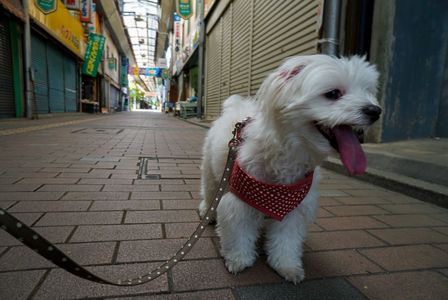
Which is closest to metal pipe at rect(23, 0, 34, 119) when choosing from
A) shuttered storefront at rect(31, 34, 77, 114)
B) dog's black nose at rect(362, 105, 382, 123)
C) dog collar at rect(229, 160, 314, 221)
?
shuttered storefront at rect(31, 34, 77, 114)

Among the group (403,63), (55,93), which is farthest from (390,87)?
(55,93)

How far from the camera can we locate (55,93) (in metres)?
15.4

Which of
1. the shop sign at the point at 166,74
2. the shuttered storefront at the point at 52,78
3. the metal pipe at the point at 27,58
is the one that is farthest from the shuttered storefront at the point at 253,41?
the shop sign at the point at 166,74

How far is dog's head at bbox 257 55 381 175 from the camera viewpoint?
1.29 meters

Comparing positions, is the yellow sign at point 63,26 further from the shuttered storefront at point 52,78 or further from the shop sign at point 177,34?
the shop sign at point 177,34

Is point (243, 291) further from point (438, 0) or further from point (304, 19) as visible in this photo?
point (304, 19)

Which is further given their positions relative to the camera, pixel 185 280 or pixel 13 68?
pixel 13 68

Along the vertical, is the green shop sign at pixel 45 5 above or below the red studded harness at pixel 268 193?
above

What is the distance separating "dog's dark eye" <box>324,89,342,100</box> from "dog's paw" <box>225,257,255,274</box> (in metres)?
0.97

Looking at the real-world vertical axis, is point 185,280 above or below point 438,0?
below

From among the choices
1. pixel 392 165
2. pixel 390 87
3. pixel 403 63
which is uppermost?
pixel 403 63

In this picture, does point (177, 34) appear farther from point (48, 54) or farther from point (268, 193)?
point (268, 193)

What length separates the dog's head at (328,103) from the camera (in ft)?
4.22

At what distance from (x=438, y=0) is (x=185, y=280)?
5.23m
